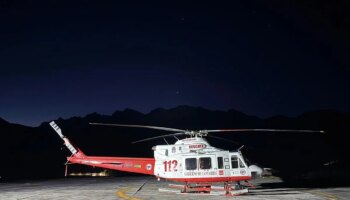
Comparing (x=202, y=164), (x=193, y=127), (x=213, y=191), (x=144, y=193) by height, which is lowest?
(x=144, y=193)

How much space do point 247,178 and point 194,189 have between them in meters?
3.25

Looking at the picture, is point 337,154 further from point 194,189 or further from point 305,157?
point 194,189

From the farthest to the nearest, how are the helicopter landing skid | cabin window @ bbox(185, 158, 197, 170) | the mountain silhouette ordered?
1. the mountain silhouette
2. cabin window @ bbox(185, 158, 197, 170)
3. the helicopter landing skid

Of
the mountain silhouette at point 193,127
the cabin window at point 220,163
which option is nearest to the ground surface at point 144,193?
the cabin window at point 220,163

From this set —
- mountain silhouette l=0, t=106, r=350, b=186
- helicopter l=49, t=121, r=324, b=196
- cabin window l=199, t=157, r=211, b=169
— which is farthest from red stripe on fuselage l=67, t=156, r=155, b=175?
mountain silhouette l=0, t=106, r=350, b=186

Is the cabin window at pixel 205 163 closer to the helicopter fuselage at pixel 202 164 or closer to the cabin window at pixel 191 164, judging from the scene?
the helicopter fuselage at pixel 202 164

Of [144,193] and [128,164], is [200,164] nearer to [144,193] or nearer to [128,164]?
[144,193]

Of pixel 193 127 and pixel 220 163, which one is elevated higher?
pixel 193 127

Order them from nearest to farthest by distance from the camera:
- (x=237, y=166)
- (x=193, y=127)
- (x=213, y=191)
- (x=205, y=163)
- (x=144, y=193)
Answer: (x=237, y=166)
(x=213, y=191)
(x=205, y=163)
(x=144, y=193)
(x=193, y=127)

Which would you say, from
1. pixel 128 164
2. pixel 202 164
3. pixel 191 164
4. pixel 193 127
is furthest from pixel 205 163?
pixel 193 127

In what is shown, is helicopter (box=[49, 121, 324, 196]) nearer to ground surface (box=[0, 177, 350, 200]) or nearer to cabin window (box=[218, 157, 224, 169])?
cabin window (box=[218, 157, 224, 169])

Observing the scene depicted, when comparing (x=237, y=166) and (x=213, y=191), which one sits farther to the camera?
(x=213, y=191)

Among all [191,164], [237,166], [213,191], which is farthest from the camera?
[191,164]

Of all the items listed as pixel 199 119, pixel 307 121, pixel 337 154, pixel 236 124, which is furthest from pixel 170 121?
pixel 337 154
